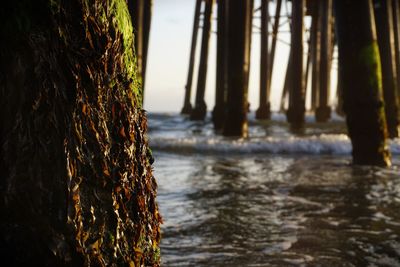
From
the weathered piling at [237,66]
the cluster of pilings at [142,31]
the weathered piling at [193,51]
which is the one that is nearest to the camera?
the cluster of pilings at [142,31]

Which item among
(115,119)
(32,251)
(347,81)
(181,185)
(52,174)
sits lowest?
(181,185)

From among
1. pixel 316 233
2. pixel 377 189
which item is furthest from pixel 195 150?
pixel 316 233

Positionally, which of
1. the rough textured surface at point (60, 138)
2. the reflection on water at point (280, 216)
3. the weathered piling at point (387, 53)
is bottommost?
the reflection on water at point (280, 216)

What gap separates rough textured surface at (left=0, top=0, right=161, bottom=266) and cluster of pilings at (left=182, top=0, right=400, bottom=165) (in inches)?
167

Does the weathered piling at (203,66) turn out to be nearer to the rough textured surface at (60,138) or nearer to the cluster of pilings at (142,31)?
the cluster of pilings at (142,31)

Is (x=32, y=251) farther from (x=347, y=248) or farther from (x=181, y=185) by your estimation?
(x=181, y=185)

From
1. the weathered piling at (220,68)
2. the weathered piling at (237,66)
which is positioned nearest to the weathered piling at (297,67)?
the weathered piling at (220,68)

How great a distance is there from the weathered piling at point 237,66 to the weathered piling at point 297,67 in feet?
9.99

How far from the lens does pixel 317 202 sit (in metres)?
3.68

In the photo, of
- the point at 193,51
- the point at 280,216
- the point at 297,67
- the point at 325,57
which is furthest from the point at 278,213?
the point at 193,51

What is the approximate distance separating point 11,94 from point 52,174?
209 mm

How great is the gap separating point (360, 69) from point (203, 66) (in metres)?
9.84

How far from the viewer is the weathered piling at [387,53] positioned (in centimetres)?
769

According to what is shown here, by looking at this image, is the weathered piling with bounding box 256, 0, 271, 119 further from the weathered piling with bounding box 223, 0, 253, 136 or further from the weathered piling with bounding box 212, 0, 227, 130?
the weathered piling with bounding box 223, 0, 253, 136
